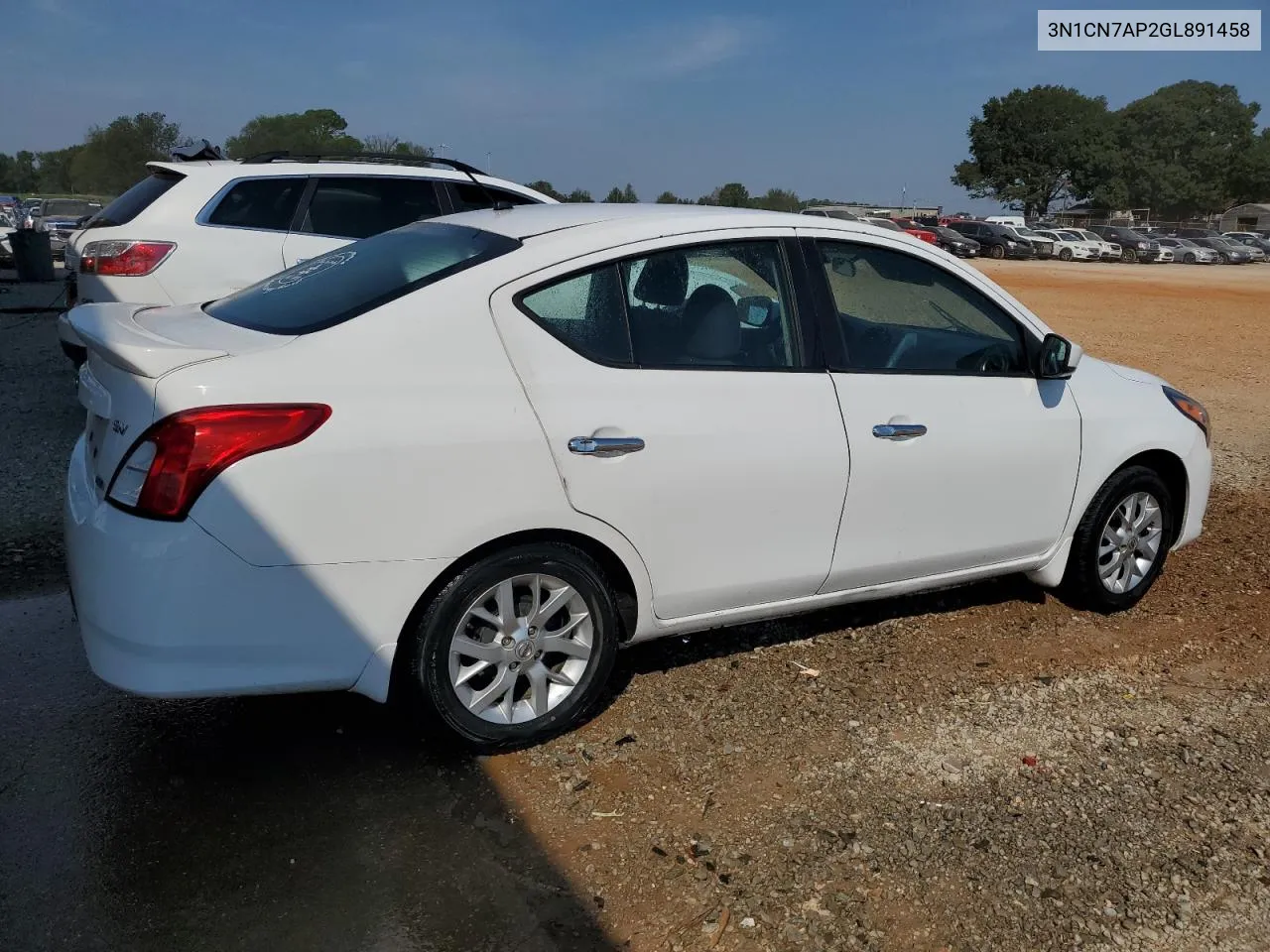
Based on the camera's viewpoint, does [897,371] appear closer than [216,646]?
No

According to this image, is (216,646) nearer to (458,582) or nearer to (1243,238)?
(458,582)

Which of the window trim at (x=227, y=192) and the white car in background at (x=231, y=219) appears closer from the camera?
the white car in background at (x=231, y=219)

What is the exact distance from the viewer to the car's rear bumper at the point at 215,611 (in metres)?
2.82

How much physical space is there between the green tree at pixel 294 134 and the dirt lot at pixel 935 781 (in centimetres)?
5432

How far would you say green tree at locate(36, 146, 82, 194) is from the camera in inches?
2802

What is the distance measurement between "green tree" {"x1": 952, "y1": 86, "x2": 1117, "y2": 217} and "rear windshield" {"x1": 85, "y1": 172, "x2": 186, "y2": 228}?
315 feet

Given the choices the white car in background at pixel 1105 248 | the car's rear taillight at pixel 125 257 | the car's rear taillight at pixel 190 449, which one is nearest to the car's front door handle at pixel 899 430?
the car's rear taillight at pixel 190 449

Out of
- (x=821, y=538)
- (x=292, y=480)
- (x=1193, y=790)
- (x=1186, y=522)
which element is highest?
(x=292, y=480)

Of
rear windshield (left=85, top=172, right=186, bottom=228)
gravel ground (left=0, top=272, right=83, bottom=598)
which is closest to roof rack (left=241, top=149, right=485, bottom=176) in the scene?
rear windshield (left=85, top=172, right=186, bottom=228)

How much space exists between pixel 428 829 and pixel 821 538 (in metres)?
1.65

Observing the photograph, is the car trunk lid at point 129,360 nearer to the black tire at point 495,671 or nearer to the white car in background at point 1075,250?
the black tire at point 495,671

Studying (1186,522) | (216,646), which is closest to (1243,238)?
(1186,522)

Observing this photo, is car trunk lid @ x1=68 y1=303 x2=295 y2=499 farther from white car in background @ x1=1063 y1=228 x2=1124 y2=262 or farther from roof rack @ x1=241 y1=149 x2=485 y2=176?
white car in background @ x1=1063 y1=228 x2=1124 y2=262

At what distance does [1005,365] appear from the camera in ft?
13.9
